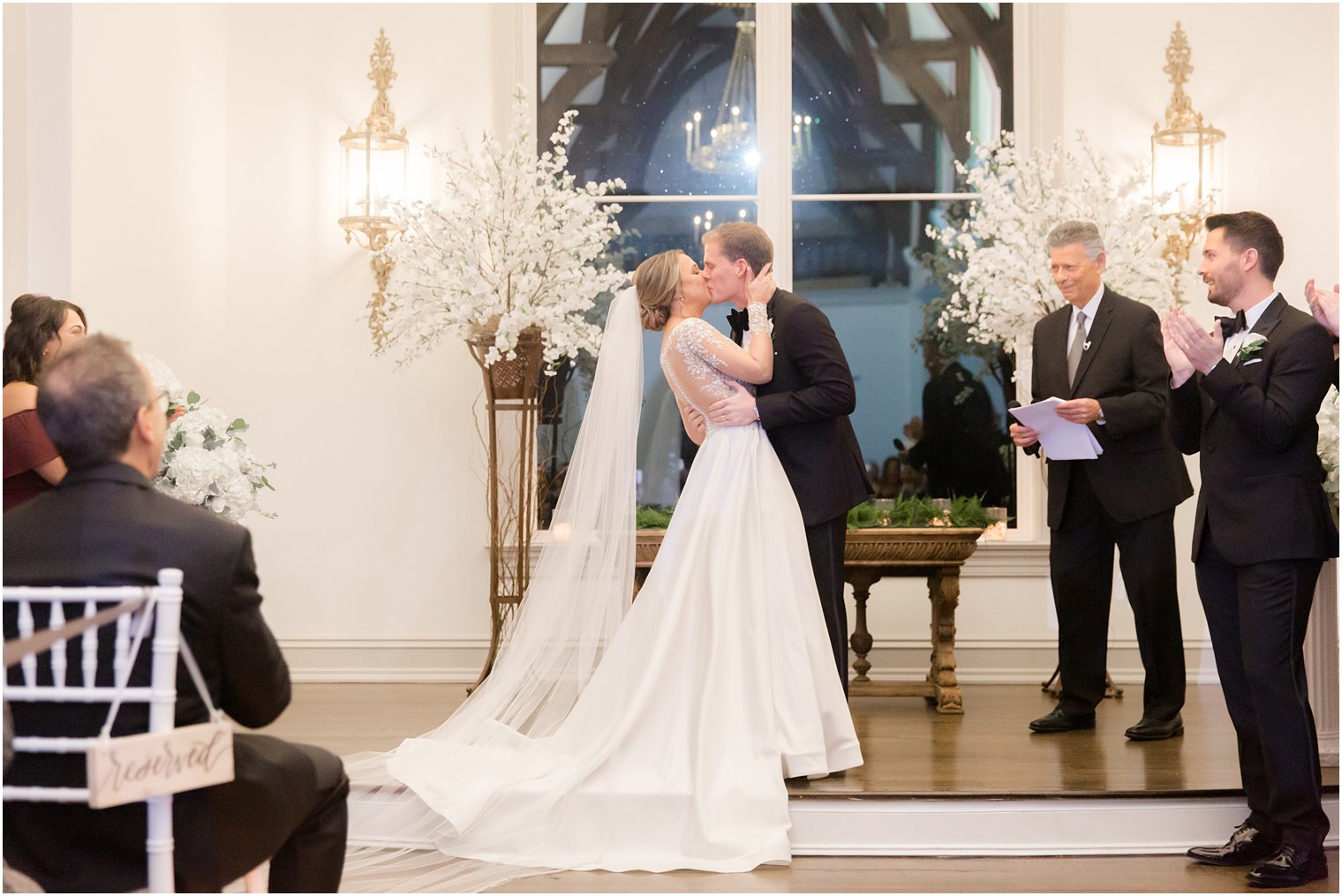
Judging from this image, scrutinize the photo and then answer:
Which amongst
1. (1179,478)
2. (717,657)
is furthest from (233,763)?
(1179,478)

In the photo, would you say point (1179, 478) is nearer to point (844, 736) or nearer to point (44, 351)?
point (844, 736)

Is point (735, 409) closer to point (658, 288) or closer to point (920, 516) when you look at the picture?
point (658, 288)

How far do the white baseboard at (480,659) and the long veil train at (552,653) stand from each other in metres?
2.26

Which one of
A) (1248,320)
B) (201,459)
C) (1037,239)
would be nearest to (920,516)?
(1037,239)

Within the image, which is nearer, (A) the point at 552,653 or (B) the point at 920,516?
(A) the point at 552,653

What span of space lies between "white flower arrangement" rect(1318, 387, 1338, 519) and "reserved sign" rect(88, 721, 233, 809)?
127 inches

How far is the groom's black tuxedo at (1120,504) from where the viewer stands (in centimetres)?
446

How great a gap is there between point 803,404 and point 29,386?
2410mm

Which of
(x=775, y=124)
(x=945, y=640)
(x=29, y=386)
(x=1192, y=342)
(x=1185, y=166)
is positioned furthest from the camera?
(x=775, y=124)

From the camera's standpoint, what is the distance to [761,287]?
406 cm

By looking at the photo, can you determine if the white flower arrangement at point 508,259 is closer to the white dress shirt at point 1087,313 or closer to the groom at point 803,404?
the groom at point 803,404

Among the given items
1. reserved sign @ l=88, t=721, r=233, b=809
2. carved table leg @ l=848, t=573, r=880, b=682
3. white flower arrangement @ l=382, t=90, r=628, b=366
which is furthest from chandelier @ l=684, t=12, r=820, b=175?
reserved sign @ l=88, t=721, r=233, b=809

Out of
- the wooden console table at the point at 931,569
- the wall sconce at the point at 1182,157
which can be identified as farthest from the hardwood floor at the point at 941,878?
the wall sconce at the point at 1182,157

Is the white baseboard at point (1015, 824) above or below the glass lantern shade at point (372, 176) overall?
below
